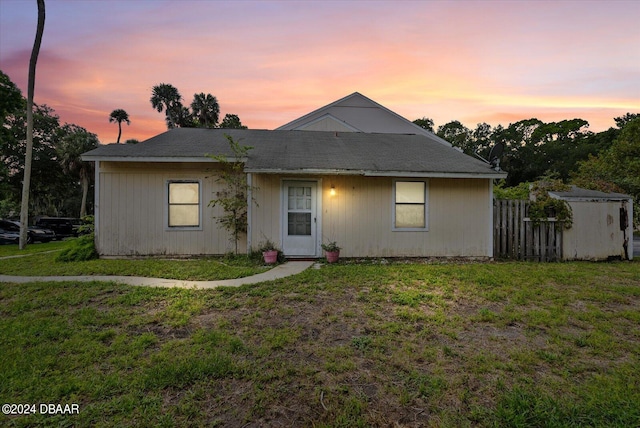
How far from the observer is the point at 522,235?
8.21m

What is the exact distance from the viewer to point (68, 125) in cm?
2859

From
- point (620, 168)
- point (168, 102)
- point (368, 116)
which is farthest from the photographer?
point (168, 102)

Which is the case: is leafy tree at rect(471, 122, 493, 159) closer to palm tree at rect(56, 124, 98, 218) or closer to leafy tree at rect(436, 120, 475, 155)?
leafy tree at rect(436, 120, 475, 155)

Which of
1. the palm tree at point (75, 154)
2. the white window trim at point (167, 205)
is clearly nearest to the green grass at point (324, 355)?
the white window trim at point (167, 205)

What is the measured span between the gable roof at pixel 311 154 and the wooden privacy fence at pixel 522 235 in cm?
122

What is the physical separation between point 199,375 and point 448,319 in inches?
129

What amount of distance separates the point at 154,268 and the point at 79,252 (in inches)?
120

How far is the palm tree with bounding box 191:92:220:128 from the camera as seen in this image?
2250 cm

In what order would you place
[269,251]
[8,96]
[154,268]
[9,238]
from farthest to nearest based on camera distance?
[8,96], [9,238], [269,251], [154,268]

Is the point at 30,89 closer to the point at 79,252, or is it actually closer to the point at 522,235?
the point at 79,252

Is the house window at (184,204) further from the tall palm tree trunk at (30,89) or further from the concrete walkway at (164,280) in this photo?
the tall palm tree trunk at (30,89)

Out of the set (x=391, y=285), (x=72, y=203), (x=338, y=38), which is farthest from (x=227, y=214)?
(x=72, y=203)

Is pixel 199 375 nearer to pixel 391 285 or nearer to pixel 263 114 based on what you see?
pixel 391 285

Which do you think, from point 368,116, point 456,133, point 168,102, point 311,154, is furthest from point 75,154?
point 456,133
